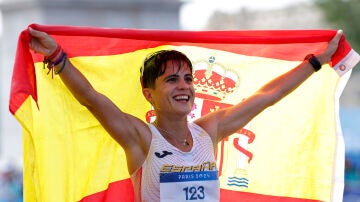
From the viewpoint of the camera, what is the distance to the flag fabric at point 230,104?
5.64 metres

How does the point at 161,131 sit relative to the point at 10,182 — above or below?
below

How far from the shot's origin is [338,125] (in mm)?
6102

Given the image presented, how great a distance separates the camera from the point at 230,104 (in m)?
6.12

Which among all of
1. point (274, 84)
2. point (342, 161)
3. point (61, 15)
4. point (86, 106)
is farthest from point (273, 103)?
point (61, 15)

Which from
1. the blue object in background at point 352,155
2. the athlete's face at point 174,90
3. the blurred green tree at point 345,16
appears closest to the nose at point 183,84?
the athlete's face at point 174,90

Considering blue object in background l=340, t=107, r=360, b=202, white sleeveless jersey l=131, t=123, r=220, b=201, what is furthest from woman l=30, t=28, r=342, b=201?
→ blue object in background l=340, t=107, r=360, b=202

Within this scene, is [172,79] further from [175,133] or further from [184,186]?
[184,186]

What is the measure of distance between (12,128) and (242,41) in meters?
11.7

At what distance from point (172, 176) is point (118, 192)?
25.1 inches

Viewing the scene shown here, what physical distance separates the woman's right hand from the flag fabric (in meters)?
0.36

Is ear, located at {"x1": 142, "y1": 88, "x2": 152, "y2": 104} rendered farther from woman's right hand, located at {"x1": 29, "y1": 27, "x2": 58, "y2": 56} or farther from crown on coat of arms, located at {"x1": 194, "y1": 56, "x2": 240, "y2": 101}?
crown on coat of arms, located at {"x1": 194, "y1": 56, "x2": 240, "y2": 101}

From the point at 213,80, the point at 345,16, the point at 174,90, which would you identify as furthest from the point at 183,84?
the point at 345,16

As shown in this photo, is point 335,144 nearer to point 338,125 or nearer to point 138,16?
point 338,125

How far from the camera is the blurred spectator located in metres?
15.9
